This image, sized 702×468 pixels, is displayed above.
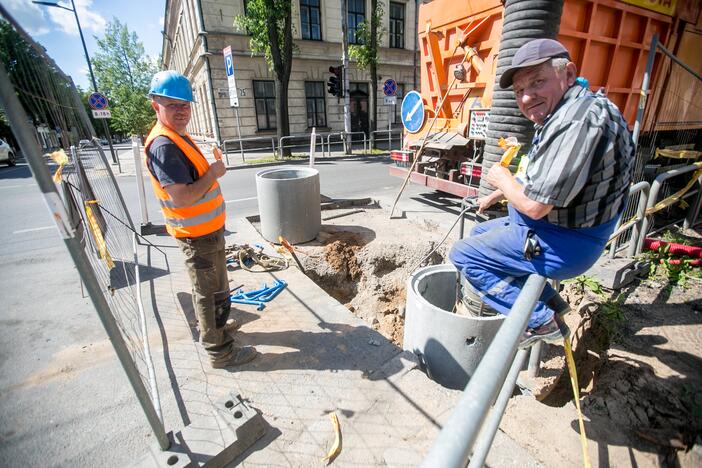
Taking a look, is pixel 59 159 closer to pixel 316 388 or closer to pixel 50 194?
pixel 50 194

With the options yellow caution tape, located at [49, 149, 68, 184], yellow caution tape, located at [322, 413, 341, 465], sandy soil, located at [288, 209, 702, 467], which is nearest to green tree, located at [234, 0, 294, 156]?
sandy soil, located at [288, 209, 702, 467]

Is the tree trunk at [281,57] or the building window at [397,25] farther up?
the building window at [397,25]

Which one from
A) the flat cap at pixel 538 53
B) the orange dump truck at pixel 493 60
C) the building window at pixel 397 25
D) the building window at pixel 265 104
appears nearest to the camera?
the flat cap at pixel 538 53

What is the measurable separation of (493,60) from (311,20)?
17.2m

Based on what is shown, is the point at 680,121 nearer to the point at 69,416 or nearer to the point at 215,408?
the point at 215,408

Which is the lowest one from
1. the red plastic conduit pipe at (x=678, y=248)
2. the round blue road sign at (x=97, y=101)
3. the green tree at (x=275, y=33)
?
the red plastic conduit pipe at (x=678, y=248)

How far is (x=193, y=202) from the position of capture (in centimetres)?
232

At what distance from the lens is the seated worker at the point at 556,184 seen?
1.54 m

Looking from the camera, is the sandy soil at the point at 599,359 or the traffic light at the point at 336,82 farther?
the traffic light at the point at 336,82

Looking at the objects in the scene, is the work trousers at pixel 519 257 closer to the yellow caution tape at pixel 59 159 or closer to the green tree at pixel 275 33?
the yellow caution tape at pixel 59 159

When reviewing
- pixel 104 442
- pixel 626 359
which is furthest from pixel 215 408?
pixel 626 359

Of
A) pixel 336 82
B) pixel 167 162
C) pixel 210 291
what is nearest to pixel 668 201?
pixel 210 291

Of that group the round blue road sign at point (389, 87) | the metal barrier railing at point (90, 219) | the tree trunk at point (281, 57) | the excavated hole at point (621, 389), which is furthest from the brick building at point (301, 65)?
the excavated hole at point (621, 389)

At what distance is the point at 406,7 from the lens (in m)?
22.4
